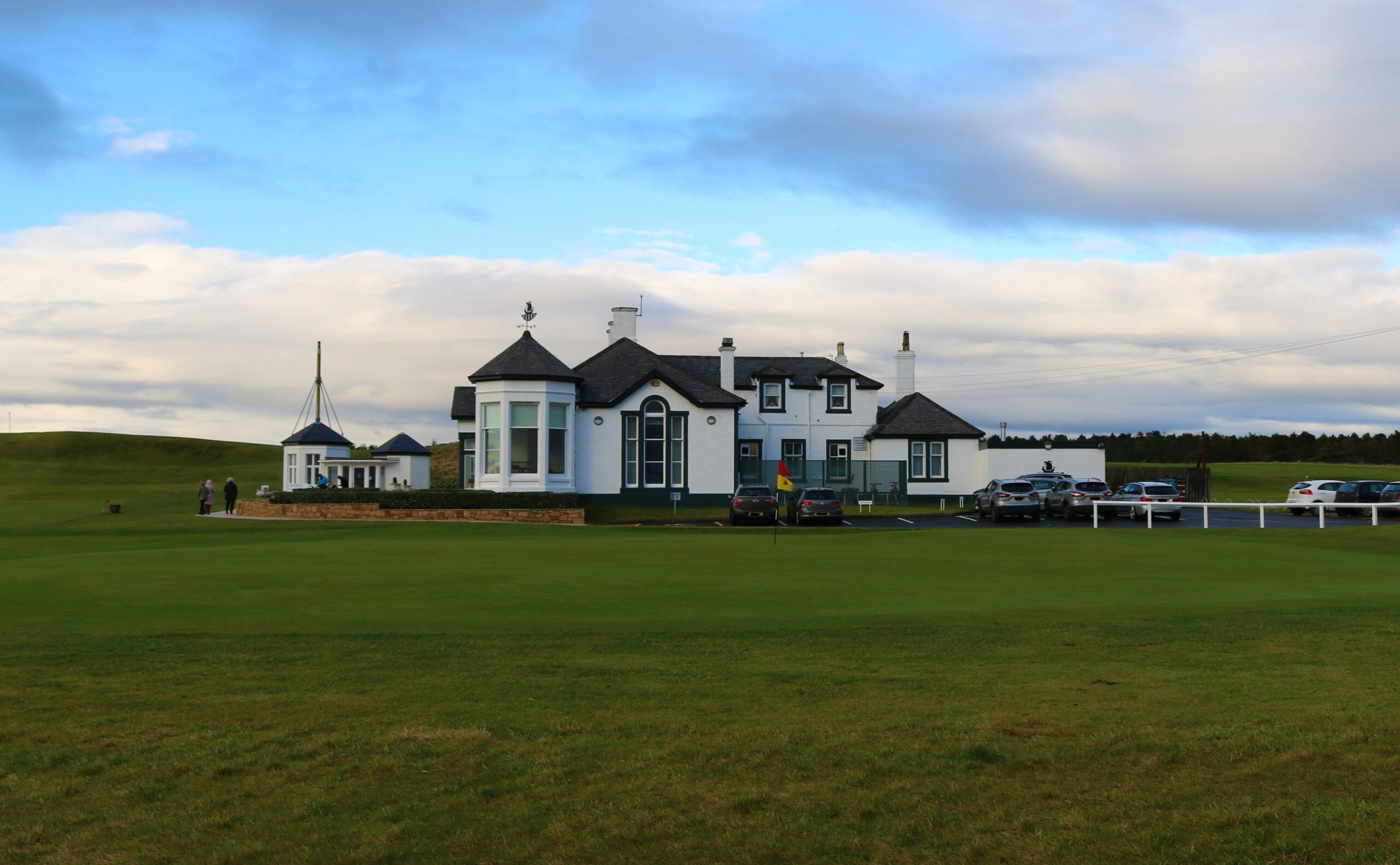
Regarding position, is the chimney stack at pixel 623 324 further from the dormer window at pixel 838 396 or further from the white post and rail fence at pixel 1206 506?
the white post and rail fence at pixel 1206 506

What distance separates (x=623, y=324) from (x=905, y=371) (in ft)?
46.3

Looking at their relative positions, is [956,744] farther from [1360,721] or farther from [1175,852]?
[1360,721]

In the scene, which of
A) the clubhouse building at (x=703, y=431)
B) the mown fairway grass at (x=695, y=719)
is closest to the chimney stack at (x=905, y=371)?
the clubhouse building at (x=703, y=431)

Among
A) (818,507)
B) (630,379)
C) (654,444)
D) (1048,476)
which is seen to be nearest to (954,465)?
(1048,476)

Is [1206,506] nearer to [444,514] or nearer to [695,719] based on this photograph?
[444,514]

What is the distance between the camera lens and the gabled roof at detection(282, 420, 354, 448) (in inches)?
2185

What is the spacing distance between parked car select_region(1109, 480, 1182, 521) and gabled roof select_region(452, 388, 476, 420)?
25.7 metres

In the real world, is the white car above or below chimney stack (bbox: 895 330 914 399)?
below

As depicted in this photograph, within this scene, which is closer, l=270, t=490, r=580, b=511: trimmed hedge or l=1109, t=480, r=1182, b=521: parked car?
l=270, t=490, r=580, b=511: trimmed hedge

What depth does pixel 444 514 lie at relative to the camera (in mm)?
41625

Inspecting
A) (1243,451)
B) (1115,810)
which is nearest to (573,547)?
(1115,810)

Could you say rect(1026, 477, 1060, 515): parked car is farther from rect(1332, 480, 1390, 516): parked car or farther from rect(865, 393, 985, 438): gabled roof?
rect(1332, 480, 1390, 516): parked car

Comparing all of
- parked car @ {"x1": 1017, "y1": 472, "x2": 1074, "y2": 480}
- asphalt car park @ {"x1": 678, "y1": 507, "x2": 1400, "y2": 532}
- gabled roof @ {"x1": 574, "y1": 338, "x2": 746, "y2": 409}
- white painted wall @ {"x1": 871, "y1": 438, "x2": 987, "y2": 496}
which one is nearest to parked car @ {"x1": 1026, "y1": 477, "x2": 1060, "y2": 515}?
parked car @ {"x1": 1017, "y1": 472, "x2": 1074, "y2": 480}

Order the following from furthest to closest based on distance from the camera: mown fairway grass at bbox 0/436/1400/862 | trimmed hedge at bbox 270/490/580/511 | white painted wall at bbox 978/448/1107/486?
Answer: 1. white painted wall at bbox 978/448/1107/486
2. trimmed hedge at bbox 270/490/580/511
3. mown fairway grass at bbox 0/436/1400/862
